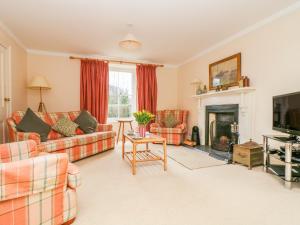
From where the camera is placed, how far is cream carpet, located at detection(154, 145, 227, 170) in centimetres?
301

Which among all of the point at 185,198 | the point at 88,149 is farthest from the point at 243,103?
the point at 88,149

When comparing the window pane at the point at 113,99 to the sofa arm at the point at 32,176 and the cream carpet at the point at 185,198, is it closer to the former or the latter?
the cream carpet at the point at 185,198

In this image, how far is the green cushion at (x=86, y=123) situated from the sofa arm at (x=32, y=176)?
268cm

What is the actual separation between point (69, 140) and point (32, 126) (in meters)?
0.65

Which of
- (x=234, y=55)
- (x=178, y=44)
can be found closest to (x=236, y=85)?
(x=234, y=55)

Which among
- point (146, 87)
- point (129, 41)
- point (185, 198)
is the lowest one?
point (185, 198)

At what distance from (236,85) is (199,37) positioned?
1.23 metres

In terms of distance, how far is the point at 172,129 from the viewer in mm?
4660

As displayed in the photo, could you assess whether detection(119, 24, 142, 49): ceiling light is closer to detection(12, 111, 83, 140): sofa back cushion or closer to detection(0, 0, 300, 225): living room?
detection(0, 0, 300, 225): living room

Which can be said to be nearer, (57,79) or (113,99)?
(57,79)

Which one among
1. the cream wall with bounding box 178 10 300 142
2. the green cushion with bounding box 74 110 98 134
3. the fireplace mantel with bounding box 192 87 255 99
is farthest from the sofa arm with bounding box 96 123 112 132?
the cream wall with bounding box 178 10 300 142

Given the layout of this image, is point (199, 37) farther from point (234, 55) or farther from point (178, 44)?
point (234, 55)

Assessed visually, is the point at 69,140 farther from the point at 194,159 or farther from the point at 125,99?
the point at 125,99

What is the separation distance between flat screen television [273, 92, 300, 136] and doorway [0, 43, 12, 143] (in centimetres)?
454
